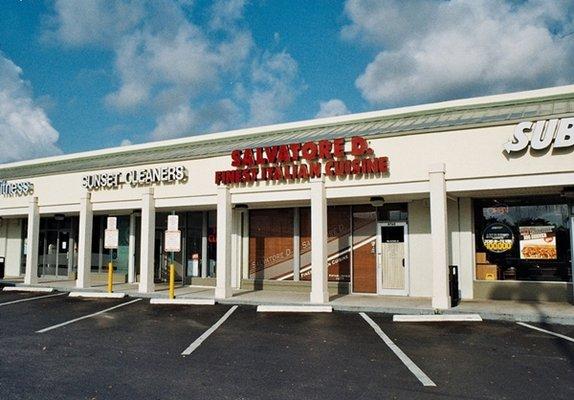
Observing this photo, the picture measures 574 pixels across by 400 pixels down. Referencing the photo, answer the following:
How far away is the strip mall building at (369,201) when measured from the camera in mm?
12633

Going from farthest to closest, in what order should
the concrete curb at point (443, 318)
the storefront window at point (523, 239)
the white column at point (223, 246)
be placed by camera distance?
1. the white column at point (223, 246)
2. the storefront window at point (523, 239)
3. the concrete curb at point (443, 318)

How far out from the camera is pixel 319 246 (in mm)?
14039

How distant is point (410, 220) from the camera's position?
1545cm

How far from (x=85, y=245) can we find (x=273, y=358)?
13193 mm

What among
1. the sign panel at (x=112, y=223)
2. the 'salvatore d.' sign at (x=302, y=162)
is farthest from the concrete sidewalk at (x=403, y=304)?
the 'salvatore d.' sign at (x=302, y=162)

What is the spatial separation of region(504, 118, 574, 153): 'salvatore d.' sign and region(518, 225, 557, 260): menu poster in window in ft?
10.2

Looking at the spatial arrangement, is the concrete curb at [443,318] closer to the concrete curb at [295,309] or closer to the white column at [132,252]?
the concrete curb at [295,309]

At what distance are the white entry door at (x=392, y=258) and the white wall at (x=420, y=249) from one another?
0.19 meters

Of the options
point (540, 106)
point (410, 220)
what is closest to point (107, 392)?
point (410, 220)

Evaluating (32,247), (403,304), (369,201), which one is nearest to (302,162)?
(369,201)

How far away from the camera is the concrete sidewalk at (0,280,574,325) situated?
37.0 ft

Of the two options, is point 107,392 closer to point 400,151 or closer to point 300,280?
point 400,151

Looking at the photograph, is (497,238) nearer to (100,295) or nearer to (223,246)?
(223,246)

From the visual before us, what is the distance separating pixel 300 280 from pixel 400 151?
239 inches
